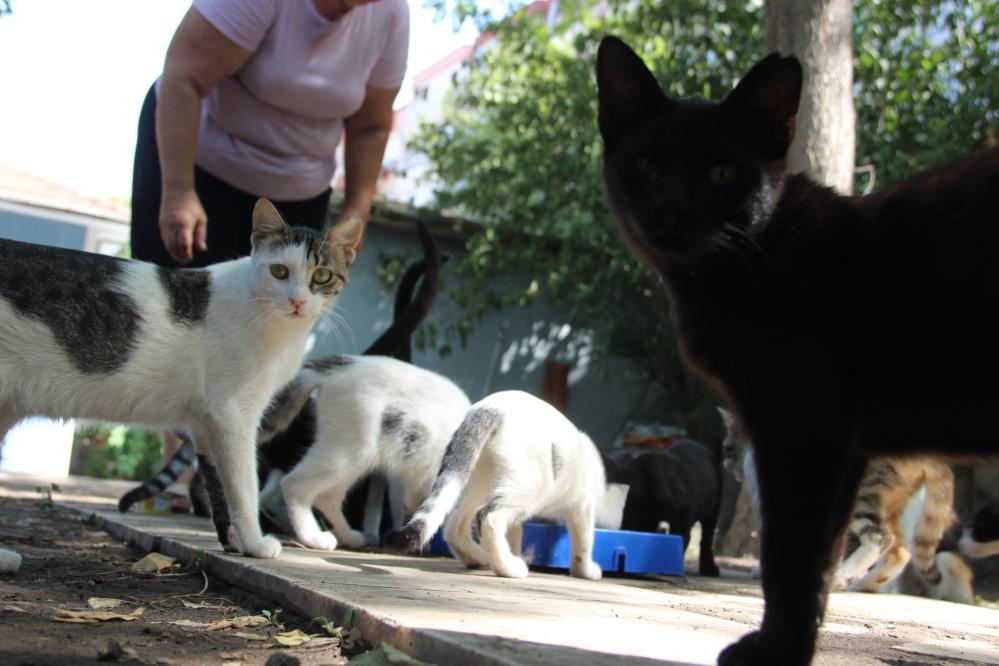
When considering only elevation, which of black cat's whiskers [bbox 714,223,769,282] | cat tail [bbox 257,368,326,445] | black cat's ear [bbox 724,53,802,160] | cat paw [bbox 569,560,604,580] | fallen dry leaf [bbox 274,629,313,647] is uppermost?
black cat's ear [bbox 724,53,802,160]

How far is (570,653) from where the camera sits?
5.06ft

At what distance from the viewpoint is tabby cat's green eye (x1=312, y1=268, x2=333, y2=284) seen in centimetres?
315

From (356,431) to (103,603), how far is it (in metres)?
1.53

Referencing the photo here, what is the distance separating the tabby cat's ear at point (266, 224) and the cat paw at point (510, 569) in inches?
53.0

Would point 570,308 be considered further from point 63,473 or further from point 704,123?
point 704,123

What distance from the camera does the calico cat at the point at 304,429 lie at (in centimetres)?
415

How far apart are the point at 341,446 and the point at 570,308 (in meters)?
6.06


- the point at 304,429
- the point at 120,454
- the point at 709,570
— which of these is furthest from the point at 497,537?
the point at 120,454

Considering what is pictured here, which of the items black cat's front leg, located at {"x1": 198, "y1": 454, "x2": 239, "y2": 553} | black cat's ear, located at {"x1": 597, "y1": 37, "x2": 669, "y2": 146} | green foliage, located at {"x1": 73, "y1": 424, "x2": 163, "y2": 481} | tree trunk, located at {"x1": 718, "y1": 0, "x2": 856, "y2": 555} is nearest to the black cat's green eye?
black cat's ear, located at {"x1": 597, "y1": 37, "x2": 669, "y2": 146}

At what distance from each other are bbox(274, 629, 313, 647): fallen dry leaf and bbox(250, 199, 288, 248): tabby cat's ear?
1.58m

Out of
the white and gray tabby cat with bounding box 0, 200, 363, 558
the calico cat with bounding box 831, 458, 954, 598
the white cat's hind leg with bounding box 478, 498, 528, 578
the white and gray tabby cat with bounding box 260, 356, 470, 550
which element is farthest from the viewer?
the calico cat with bounding box 831, 458, 954, 598

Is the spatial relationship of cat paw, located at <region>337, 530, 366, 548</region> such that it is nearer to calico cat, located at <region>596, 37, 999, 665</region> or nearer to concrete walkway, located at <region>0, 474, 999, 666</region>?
concrete walkway, located at <region>0, 474, 999, 666</region>

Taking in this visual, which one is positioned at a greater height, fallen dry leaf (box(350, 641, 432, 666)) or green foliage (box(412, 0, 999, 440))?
green foliage (box(412, 0, 999, 440))

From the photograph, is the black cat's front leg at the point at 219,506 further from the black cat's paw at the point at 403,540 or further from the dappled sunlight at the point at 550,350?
the dappled sunlight at the point at 550,350
